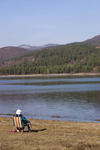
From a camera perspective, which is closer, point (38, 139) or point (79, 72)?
point (38, 139)

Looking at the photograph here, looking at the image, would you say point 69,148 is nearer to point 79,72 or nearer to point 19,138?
point 19,138

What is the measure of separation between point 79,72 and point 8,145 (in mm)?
183864

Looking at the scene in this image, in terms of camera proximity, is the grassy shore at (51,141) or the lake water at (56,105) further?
the lake water at (56,105)

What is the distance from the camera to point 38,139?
456 inches

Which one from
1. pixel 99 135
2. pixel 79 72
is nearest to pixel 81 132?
pixel 99 135

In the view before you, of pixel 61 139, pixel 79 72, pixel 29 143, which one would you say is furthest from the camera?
pixel 79 72

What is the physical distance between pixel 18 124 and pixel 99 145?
4.69 metres

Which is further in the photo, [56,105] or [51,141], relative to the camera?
[56,105]

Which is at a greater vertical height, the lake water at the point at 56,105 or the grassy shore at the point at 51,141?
the grassy shore at the point at 51,141

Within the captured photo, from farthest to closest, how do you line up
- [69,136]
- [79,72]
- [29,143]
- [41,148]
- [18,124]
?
1. [79,72]
2. [18,124]
3. [69,136]
4. [29,143]
5. [41,148]

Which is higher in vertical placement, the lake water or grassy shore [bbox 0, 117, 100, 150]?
grassy shore [bbox 0, 117, 100, 150]

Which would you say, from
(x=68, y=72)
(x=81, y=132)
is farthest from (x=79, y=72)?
(x=81, y=132)

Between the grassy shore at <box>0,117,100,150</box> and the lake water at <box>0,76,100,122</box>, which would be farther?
the lake water at <box>0,76,100,122</box>

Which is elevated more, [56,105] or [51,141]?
[51,141]
